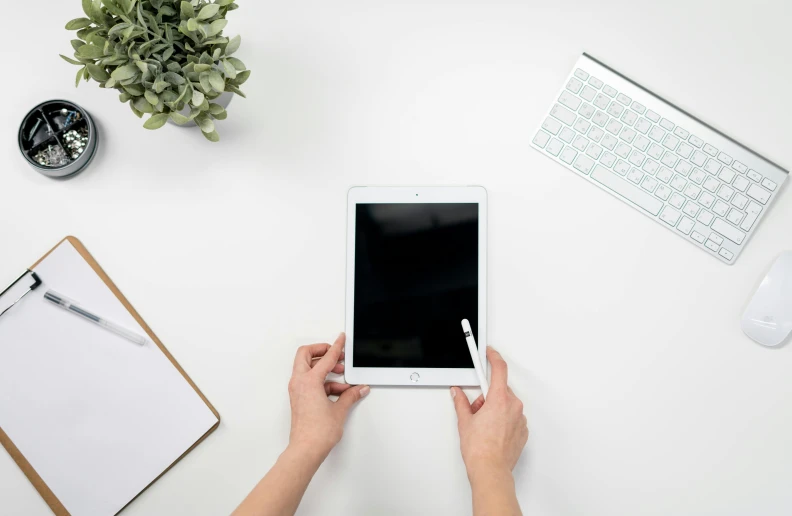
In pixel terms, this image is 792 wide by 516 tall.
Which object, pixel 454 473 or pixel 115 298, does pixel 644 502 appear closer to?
pixel 454 473

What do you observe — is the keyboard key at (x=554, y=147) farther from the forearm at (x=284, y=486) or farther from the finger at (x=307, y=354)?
the forearm at (x=284, y=486)

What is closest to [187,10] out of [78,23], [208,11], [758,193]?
[208,11]

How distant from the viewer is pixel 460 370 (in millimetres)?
835

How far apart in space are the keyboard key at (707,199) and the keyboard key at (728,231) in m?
0.03

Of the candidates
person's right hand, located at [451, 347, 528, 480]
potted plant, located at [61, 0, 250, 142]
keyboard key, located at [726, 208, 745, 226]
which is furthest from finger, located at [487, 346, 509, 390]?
potted plant, located at [61, 0, 250, 142]

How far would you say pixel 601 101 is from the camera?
0.85 metres

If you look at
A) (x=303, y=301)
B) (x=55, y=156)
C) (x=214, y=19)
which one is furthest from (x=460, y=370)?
A: (x=55, y=156)

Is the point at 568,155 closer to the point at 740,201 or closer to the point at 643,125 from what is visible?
the point at 643,125

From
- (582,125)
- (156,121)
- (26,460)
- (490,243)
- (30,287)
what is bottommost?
(26,460)

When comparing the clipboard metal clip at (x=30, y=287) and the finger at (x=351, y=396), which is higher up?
the finger at (x=351, y=396)

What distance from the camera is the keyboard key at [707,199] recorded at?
2.75ft

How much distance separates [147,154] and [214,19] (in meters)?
0.29

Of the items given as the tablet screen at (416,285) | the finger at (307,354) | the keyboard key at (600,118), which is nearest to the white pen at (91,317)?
the finger at (307,354)

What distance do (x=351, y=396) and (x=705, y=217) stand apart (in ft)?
2.19
